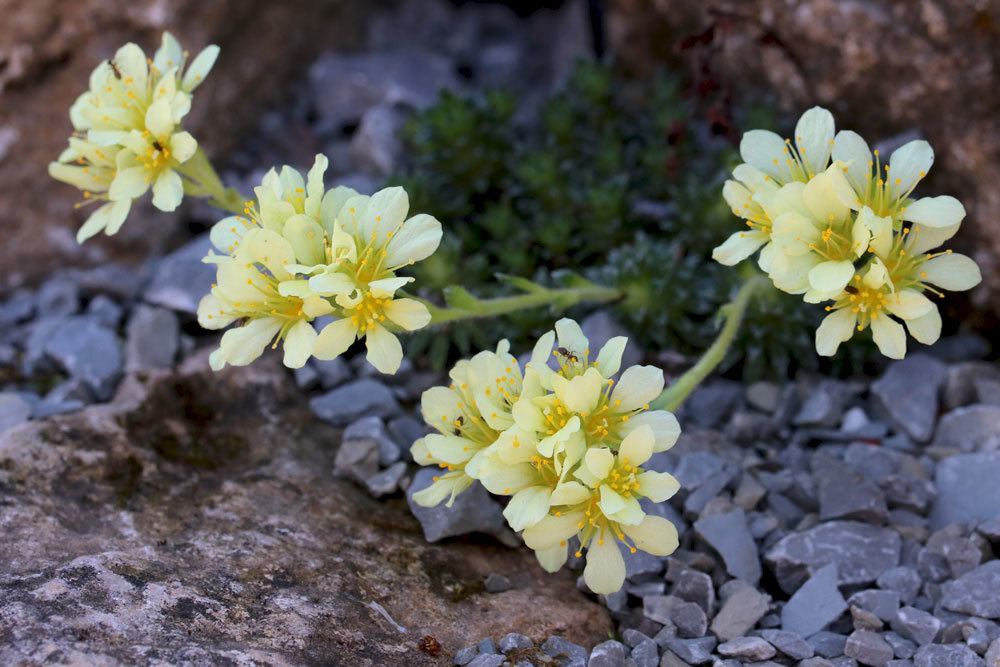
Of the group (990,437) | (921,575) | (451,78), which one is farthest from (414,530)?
(451,78)

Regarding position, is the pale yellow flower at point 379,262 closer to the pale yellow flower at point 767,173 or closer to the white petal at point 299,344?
the white petal at point 299,344

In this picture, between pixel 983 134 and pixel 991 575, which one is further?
pixel 983 134

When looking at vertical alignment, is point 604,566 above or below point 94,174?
below

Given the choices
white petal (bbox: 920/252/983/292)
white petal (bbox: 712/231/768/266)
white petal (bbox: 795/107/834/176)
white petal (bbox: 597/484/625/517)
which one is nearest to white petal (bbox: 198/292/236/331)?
white petal (bbox: 597/484/625/517)

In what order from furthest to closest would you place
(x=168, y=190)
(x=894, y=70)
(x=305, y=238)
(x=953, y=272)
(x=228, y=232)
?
(x=894, y=70), (x=168, y=190), (x=228, y=232), (x=953, y=272), (x=305, y=238)

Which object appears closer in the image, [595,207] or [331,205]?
[331,205]

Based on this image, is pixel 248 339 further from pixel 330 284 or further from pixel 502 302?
pixel 502 302

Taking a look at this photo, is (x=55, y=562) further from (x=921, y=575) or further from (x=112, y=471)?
(x=921, y=575)

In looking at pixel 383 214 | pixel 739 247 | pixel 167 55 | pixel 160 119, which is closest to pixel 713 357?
pixel 739 247
